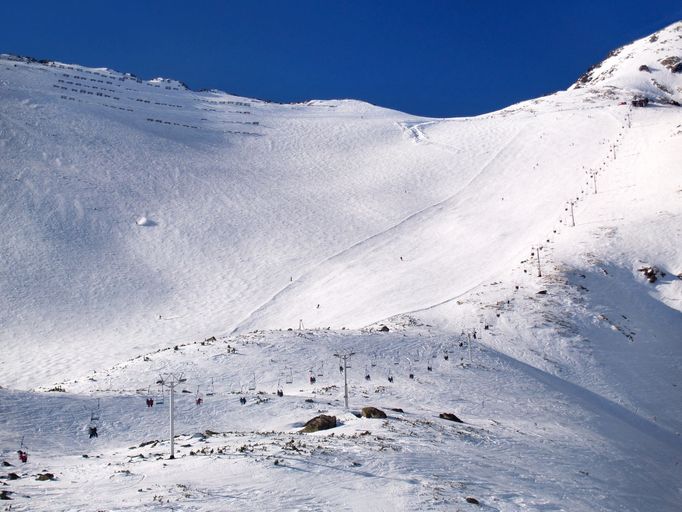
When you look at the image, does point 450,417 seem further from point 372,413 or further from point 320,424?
point 320,424

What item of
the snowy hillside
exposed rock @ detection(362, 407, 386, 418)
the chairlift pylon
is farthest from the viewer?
the chairlift pylon

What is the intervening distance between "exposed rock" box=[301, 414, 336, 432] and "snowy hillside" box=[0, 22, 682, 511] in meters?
0.56

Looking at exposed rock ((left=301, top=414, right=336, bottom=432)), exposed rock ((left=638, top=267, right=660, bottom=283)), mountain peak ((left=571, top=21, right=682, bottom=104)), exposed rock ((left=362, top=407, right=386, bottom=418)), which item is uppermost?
mountain peak ((left=571, top=21, right=682, bottom=104))

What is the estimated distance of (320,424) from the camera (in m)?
22.5

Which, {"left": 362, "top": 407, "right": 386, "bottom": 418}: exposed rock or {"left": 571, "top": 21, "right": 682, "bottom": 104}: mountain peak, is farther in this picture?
{"left": 571, "top": 21, "right": 682, "bottom": 104}: mountain peak

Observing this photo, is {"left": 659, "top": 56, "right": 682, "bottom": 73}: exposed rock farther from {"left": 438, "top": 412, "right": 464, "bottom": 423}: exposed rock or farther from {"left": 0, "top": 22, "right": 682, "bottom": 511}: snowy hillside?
{"left": 438, "top": 412, "right": 464, "bottom": 423}: exposed rock

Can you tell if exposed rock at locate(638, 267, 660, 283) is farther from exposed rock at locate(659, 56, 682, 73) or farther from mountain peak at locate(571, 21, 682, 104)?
exposed rock at locate(659, 56, 682, 73)

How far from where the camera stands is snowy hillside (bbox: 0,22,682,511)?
59.6ft

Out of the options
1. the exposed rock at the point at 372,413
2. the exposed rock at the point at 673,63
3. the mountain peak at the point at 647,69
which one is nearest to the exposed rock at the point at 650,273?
the exposed rock at the point at 372,413

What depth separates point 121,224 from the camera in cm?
6181

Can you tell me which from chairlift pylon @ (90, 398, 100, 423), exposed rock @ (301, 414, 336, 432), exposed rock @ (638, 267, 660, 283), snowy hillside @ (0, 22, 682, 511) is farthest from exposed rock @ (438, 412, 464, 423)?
exposed rock @ (638, 267, 660, 283)

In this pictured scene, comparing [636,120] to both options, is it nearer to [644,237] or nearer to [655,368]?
[644,237]

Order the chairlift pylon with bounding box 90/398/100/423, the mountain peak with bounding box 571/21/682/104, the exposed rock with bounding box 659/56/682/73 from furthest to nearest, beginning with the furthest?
1. the exposed rock with bounding box 659/56/682/73
2. the mountain peak with bounding box 571/21/682/104
3. the chairlift pylon with bounding box 90/398/100/423

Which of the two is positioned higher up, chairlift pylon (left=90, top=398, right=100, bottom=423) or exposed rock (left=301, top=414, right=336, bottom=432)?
chairlift pylon (left=90, top=398, right=100, bottom=423)
